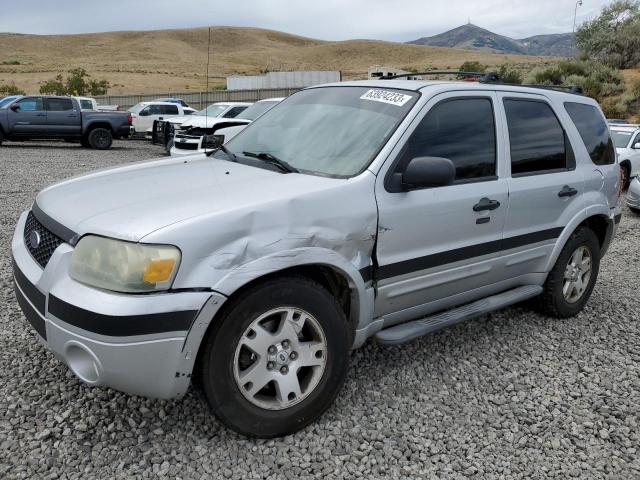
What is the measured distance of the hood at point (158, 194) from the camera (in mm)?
2518

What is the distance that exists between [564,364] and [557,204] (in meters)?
1.13

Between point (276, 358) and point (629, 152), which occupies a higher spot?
point (629, 152)

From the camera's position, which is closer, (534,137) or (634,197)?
(534,137)

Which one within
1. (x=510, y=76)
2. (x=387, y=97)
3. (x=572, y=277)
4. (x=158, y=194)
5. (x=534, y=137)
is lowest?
(x=572, y=277)

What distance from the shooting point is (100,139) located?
18406 mm

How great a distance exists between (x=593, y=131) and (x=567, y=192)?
77 centimetres

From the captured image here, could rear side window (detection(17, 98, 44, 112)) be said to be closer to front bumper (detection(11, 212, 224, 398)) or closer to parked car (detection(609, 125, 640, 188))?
parked car (detection(609, 125, 640, 188))

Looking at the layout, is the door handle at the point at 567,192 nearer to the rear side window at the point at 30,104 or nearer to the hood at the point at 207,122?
the hood at the point at 207,122

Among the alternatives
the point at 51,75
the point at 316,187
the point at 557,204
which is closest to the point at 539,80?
the point at 557,204

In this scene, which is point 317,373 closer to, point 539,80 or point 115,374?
point 115,374

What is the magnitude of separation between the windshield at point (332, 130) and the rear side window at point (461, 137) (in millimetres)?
169

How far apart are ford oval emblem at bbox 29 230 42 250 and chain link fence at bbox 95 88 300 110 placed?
80.1 feet

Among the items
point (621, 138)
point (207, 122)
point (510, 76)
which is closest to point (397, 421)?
point (207, 122)

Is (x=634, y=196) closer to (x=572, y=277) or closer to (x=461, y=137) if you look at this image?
(x=572, y=277)
